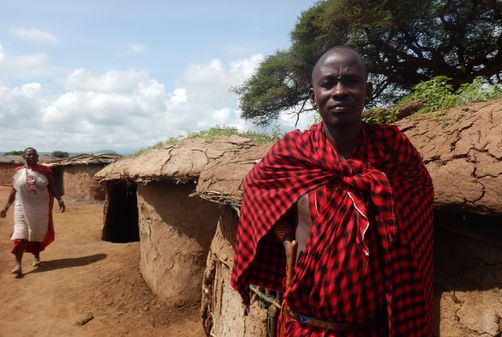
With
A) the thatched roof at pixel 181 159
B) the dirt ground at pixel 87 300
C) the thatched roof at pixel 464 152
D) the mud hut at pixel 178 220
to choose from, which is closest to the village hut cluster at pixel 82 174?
the dirt ground at pixel 87 300

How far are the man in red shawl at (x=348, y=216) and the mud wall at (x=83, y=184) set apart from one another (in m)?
11.1

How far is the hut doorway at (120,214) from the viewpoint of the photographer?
798cm

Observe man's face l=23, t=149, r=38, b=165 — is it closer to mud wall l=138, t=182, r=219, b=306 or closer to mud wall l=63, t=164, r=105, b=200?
mud wall l=138, t=182, r=219, b=306

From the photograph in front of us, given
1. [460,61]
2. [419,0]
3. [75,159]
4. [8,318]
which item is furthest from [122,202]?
[460,61]

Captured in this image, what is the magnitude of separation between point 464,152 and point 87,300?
454 centimetres

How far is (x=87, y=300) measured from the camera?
486 cm

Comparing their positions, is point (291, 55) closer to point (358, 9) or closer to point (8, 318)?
point (358, 9)

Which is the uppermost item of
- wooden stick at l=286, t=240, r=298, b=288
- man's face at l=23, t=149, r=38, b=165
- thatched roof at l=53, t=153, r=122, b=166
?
man's face at l=23, t=149, r=38, b=165

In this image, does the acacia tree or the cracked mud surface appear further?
the acacia tree

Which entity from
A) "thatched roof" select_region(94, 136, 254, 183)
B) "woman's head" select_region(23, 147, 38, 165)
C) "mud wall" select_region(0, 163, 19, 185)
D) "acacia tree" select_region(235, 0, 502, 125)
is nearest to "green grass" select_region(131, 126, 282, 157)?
"thatched roof" select_region(94, 136, 254, 183)

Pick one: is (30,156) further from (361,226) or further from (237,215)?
(361,226)

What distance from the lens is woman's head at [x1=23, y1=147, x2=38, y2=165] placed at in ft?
19.3

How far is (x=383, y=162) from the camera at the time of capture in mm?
1682

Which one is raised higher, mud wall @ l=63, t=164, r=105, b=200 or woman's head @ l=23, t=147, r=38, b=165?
woman's head @ l=23, t=147, r=38, b=165
